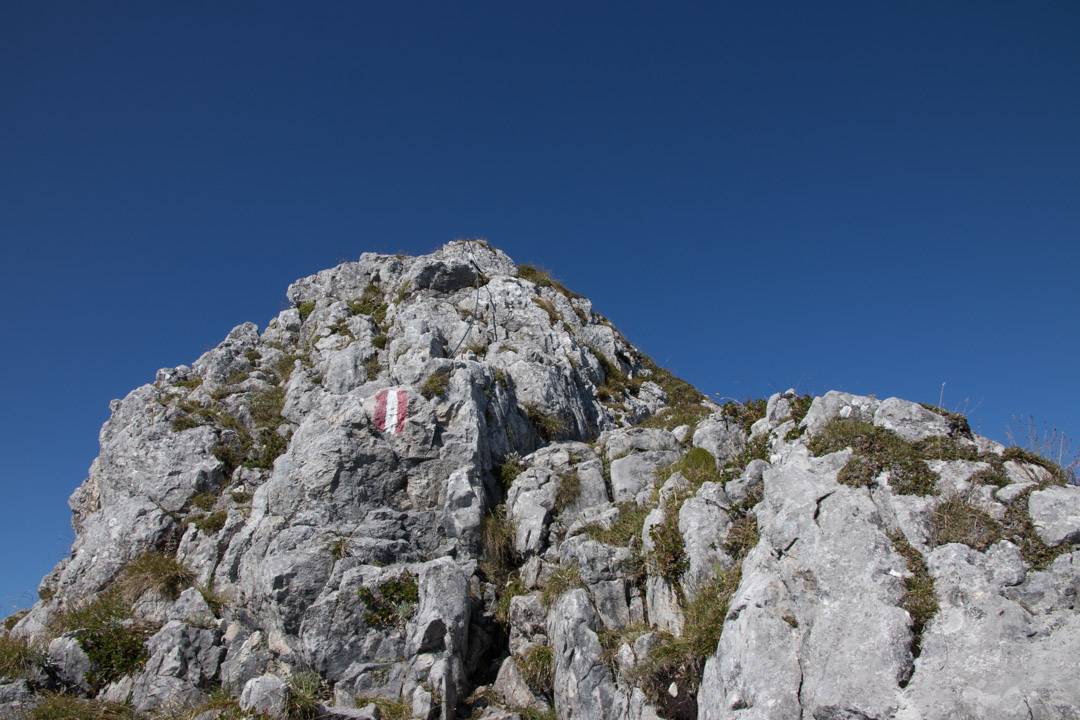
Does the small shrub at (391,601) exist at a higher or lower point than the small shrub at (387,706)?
higher

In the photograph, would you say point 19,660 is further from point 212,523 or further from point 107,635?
point 212,523

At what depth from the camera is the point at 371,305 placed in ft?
108

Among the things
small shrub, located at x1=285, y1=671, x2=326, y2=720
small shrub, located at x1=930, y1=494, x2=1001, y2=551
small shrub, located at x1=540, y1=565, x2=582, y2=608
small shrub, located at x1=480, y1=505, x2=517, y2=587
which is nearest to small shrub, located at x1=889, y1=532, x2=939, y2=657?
small shrub, located at x1=930, y1=494, x2=1001, y2=551

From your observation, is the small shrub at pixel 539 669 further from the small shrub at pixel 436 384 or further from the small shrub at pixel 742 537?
the small shrub at pixel 436 384

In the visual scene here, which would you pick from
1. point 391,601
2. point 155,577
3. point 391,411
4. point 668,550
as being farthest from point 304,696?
point 668,550

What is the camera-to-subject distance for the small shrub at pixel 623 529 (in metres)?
17.3

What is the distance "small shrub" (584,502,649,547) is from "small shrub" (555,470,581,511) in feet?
5.58

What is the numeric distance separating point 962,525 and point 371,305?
27.5 m

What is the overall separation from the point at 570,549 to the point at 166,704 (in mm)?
11377

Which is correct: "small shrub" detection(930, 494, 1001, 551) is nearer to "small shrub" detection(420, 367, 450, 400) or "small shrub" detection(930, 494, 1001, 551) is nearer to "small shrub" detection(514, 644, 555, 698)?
"small shrub" detection(514, 644, 555, 698)

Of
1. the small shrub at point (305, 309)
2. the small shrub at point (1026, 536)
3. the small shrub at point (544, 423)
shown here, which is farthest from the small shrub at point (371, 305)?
the small shrub at point (1026, 536)

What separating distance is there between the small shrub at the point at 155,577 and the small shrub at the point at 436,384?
938 centimetres

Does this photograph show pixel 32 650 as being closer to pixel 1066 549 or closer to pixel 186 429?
pixel 186 429

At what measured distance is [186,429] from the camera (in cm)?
2538
